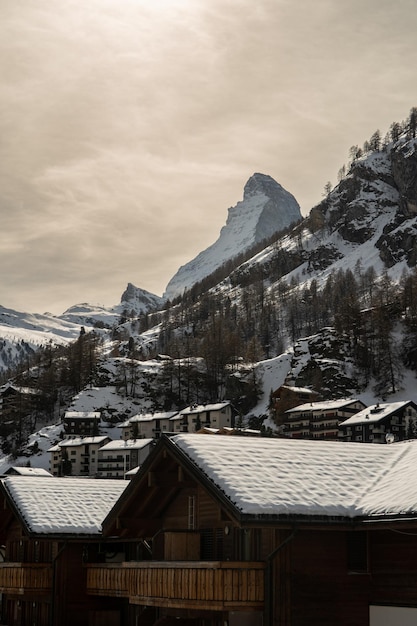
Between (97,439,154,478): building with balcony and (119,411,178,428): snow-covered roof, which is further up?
(119,411,178,428): snow-covered roof

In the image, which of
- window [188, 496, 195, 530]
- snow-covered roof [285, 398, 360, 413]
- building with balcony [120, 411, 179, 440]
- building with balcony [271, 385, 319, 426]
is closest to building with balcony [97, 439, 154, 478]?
building with balcony [120, 411, 179, 440]

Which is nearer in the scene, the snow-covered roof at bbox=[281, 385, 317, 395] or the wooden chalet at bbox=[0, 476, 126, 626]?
the wooden chalet at bbox=[0, 476, 126, 626]

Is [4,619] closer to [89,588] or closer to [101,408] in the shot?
[89,588]

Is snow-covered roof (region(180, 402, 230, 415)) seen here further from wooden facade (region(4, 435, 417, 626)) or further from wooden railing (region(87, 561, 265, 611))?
wooden railing (region(87, 561, 265, 611))

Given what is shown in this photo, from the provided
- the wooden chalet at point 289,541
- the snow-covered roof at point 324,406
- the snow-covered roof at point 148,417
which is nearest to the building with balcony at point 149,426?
the snow-covered roof at point 148,417

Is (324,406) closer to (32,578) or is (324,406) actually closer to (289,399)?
(289,399)

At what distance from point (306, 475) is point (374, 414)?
111402 mm

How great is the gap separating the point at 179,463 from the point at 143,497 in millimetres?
4157

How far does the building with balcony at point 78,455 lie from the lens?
159m

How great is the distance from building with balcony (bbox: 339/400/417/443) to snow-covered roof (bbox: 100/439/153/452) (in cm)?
3512

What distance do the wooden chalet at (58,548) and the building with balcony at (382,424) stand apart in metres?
94.9

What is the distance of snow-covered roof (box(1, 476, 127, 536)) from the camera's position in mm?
34219

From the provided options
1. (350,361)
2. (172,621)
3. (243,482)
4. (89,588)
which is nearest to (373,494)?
(243,482)

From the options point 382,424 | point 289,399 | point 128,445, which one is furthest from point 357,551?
point 128,445
